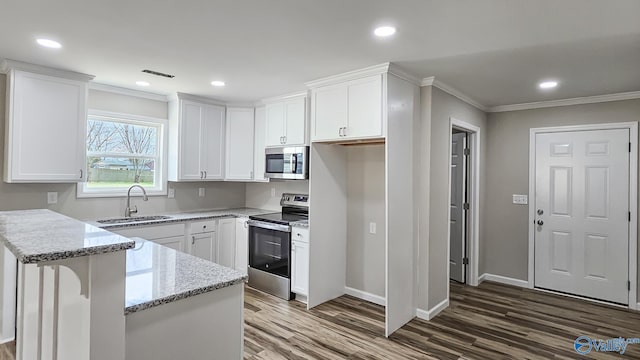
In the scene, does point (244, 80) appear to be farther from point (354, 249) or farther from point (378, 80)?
point (354, 249)

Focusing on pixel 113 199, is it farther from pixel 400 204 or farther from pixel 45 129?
pixel 400 204

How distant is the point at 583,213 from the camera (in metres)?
4.21

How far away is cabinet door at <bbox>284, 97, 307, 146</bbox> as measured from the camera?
13.4ft

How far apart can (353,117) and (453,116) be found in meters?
1.36

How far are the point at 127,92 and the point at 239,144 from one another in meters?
1.48

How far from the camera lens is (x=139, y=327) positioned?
1431mm

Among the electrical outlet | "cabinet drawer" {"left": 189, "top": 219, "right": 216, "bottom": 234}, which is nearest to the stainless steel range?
"cabinet drawer" {"left": 189, "top": 219, "right": 216, "bottom": 234}

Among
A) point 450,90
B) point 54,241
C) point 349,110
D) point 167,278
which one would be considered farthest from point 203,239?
point 450,90

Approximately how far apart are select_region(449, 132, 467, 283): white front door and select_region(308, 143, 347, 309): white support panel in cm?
172

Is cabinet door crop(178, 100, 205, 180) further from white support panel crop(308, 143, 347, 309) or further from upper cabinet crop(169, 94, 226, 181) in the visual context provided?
white support panel crop(308, 143, 347, 309)

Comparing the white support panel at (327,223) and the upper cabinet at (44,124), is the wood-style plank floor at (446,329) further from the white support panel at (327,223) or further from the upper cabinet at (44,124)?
the upper cabinet at (44,124)

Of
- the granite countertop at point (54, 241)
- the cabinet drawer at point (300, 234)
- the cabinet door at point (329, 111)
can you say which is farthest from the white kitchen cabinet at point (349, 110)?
the granite countertop at point (54, 241)

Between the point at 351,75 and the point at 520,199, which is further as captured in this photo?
the point at 520,199

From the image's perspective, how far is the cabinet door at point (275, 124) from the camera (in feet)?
14.2
